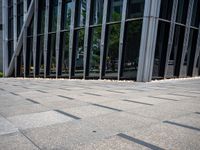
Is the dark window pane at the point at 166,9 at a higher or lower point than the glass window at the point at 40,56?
higher

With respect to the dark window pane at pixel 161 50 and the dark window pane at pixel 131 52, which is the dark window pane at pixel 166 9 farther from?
the dark window pane at pixel 131 52

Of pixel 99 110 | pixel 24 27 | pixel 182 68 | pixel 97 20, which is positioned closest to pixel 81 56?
pixel 97 20

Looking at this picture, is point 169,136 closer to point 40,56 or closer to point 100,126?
point 100,126

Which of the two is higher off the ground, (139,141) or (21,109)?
(139,141)

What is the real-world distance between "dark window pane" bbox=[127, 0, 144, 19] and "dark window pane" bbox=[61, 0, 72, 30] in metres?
7.77

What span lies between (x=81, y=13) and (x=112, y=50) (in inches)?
206

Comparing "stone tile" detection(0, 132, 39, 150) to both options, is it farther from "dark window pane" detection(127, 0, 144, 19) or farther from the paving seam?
"dark window pane" detection(127, 0, 144, 19)

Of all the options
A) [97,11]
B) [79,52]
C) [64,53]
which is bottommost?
[64,53]

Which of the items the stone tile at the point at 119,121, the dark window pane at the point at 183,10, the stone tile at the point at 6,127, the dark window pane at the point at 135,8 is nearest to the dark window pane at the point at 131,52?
the dark window pane at the point at 135,8

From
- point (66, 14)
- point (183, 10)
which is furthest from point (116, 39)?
point (66, 14)

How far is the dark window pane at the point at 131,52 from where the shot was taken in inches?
617

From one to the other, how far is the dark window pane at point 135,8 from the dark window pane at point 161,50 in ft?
5.48

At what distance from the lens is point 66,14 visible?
2186 centimetres

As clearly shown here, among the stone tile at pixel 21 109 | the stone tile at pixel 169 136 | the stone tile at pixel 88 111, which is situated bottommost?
the stone tile at pixel 21 109
